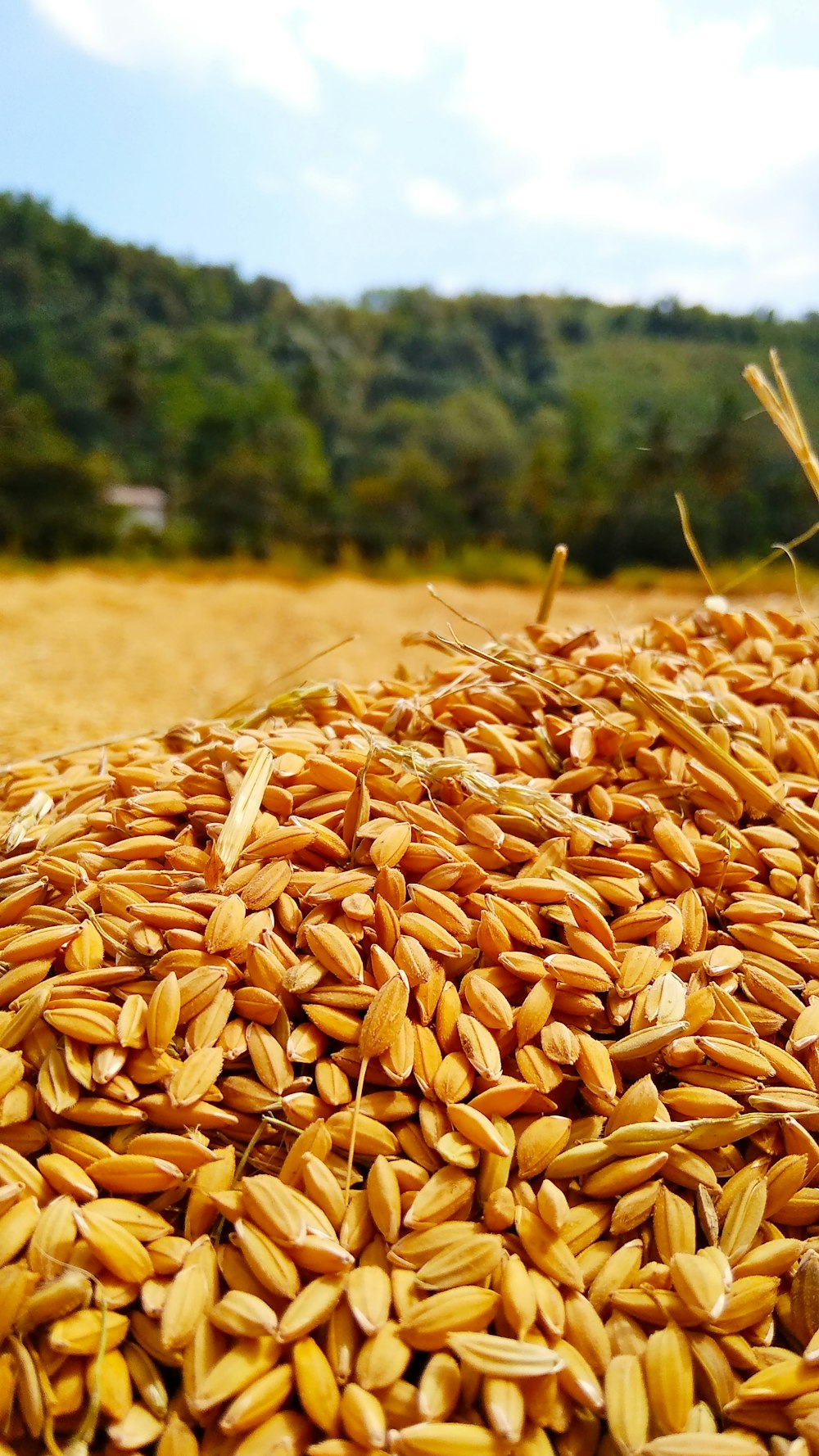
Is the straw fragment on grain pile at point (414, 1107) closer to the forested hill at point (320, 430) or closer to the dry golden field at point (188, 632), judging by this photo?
the dry golden field at point (188, 632)

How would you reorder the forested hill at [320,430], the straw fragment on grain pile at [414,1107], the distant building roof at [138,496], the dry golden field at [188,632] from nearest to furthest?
the straw fragment on grain pile at [414,1107]
the dry golden field at [188,632]
the distant building roof at [138,496]
the forested hill at [320,430]

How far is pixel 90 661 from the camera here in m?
4.25

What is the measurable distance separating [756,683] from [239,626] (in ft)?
16.6

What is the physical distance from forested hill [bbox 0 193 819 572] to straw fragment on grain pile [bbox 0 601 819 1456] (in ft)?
33.1

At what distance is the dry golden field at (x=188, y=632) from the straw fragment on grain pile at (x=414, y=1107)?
2.19 feet

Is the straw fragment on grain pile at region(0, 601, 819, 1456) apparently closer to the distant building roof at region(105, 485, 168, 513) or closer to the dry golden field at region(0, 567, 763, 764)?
the dry golden field at region(0, 567, 763, 764)

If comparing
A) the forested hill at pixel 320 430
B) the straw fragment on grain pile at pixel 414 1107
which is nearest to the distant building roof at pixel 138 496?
the forested hill at pixel 320 430

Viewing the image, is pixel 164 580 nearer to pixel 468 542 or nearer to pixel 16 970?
pixel 468 542

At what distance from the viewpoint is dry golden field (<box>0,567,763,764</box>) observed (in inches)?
118

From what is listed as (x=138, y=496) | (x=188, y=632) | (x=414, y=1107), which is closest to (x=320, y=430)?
(x=138, y=496)

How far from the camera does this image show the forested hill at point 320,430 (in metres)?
11.3

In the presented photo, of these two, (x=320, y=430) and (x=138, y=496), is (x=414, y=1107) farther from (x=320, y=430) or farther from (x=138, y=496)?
(x=320, y=430)

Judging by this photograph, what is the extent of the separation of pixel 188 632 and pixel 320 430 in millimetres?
11874

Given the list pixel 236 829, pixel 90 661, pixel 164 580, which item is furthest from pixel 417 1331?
pixel 164 580
